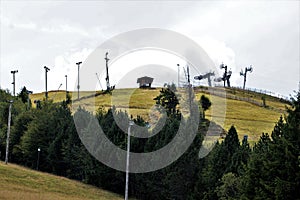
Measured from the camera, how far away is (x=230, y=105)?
5098 inches

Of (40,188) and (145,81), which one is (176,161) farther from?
(145,81)

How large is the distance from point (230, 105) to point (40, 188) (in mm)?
87051

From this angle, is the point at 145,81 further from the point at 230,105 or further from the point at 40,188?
the point at 40,188

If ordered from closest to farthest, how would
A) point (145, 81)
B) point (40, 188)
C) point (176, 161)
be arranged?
1. point (40, 188)
2. point (176, 161)
3. point (145, 81)

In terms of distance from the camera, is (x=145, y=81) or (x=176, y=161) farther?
(x=145, y=81)

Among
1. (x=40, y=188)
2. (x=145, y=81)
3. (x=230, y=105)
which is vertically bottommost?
(x=40, y=188)

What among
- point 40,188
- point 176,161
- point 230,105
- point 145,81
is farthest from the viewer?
point 145,81

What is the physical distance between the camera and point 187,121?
59594 millimetres

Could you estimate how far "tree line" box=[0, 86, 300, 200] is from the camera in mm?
33031

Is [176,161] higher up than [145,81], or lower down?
lower down

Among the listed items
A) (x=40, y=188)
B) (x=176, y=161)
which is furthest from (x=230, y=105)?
(x=40, y=188)

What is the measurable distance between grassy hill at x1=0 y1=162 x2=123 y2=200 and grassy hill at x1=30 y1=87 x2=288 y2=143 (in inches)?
1635

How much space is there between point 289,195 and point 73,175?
38877 mm

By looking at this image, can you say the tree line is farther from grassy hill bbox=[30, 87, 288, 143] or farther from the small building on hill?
the small building on hill
